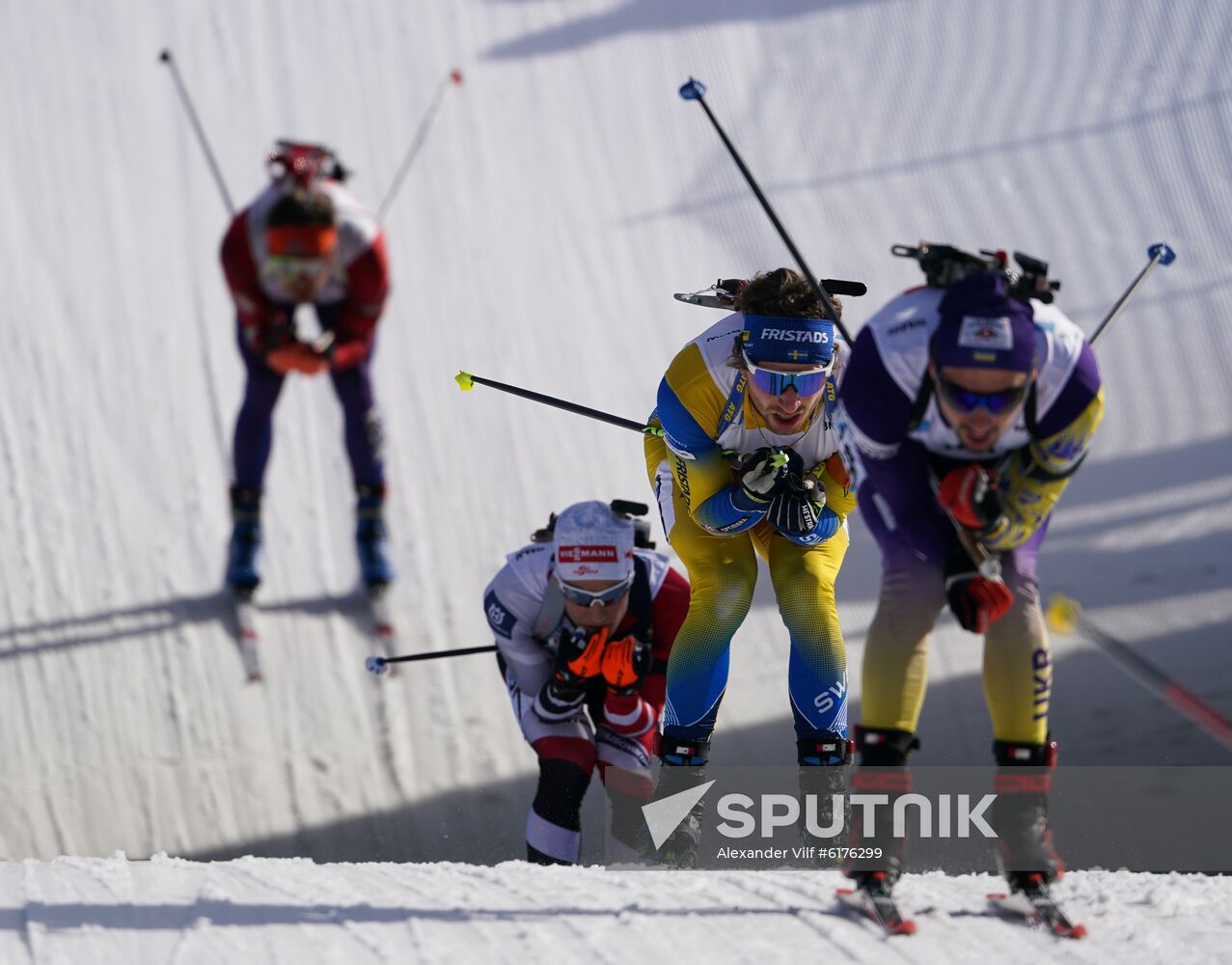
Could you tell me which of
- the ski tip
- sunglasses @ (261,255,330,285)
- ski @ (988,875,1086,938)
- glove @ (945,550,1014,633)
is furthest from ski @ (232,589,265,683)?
glove @ (945,550,1014,633)

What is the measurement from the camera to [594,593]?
5.39m

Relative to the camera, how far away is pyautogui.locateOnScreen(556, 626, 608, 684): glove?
5.46 m

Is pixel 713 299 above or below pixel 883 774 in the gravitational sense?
above

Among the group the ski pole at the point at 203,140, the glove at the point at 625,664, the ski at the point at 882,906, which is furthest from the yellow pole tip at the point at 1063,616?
the ski pole at the point at 203,140

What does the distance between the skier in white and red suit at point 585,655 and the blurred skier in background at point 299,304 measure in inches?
91.1

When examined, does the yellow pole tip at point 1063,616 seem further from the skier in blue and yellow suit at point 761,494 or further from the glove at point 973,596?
the skier in blue and yellow suit at point 761,494

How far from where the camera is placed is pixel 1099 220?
11.2 meters

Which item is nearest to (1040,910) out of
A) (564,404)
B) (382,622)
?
(564,404)

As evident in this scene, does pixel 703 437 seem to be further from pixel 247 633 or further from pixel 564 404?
pixel 247 633

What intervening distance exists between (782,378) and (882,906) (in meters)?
1.41

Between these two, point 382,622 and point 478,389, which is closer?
point 382,622

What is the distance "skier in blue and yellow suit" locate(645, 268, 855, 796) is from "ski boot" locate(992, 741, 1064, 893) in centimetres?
76

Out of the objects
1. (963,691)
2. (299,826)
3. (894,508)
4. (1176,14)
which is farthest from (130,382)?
(1176,14)

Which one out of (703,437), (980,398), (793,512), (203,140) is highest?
(203,140)
